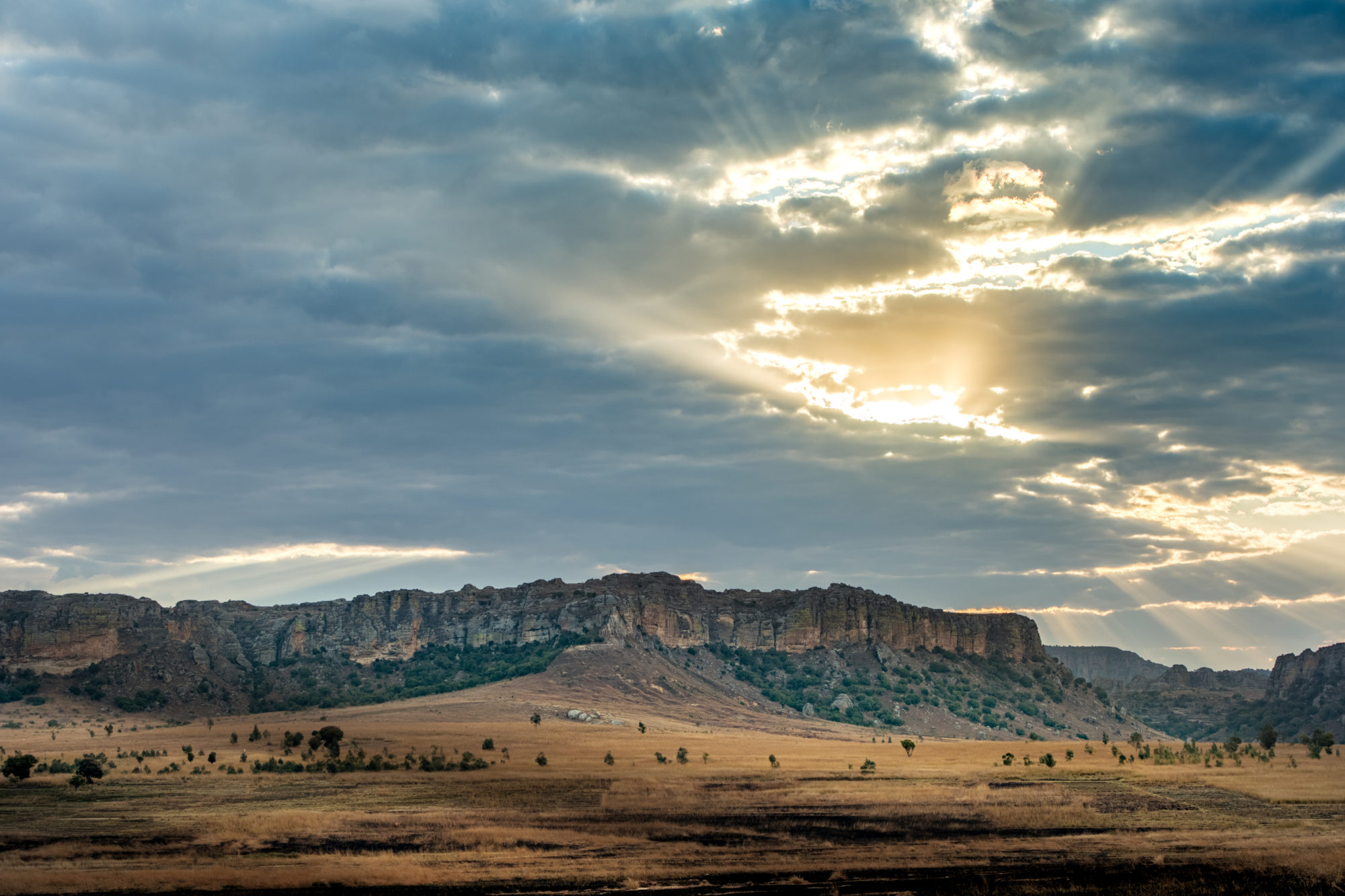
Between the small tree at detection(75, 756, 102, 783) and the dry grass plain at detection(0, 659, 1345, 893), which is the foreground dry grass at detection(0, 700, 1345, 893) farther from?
the small tree at detection(75, 756, 102, 783)

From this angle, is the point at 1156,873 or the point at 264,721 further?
the point at 264,721

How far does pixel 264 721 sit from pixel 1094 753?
99906mm

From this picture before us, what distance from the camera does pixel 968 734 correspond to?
183125 millimetres

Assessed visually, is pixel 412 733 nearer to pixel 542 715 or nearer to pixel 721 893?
pixel 542 715

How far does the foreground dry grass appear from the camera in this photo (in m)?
39.5

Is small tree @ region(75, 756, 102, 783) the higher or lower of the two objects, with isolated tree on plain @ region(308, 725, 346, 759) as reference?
lower

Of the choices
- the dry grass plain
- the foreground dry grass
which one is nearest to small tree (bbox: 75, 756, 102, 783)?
the dry grass plain

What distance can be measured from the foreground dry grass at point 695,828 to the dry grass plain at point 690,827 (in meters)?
0.20

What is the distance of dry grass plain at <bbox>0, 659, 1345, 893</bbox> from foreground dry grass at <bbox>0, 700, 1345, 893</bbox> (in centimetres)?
20

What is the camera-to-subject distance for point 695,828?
174 feet

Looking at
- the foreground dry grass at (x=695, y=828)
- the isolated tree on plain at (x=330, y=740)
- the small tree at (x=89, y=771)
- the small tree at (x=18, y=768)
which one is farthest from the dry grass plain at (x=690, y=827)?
the isolated tree on plain at (x=330, y=740)

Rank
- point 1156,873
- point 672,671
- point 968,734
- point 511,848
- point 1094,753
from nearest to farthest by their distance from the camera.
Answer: point 1156,873 → point 511,848 → point 1094,753 → point 968,734 → point 672,671

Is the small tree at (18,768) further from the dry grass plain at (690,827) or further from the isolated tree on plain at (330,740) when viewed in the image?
the isolated tree on plain at (330,740)

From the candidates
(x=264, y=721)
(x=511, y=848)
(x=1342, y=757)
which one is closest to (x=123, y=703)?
(x=264, y=721)
